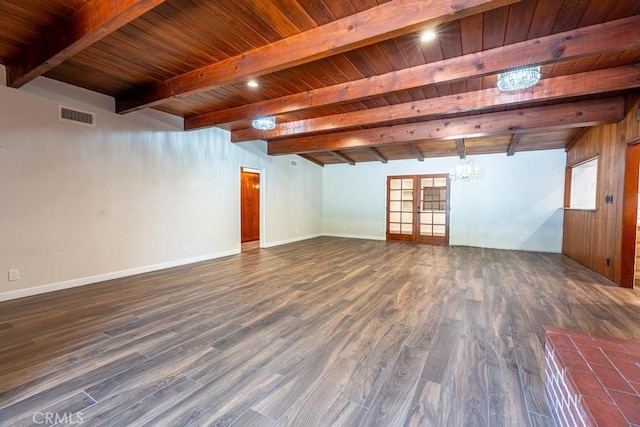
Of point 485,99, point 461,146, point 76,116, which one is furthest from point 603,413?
point 461,146

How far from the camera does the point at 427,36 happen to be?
95.8 inches

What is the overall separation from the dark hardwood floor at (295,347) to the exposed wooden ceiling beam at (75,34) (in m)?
2.47

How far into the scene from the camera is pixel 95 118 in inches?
152

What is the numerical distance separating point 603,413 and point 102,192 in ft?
17.4

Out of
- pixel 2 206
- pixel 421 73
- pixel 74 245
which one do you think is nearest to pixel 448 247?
pixel 421 73

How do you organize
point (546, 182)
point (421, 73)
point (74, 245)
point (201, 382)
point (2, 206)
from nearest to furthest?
1. point (201, 382)
2. point (421, 73)
3. point (2, 206)
4. point (74, 245)
5. point (546, 182)

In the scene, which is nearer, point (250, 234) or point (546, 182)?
point (546, 182)

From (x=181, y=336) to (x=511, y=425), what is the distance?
240 cm

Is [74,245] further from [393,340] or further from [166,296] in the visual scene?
[393,340]

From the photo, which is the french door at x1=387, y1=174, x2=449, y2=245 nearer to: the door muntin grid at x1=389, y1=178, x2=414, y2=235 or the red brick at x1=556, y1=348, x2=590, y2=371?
the door muntin grid at x1=389, y1=178, x2=414, y2=235

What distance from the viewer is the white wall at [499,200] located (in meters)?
6.50

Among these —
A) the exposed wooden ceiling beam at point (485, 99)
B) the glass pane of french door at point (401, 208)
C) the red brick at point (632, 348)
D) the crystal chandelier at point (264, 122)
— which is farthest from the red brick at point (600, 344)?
the glass pane of french door at point (401, 208)

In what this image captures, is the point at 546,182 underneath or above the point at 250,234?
above

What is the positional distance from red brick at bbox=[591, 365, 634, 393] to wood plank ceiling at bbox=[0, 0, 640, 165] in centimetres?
216
